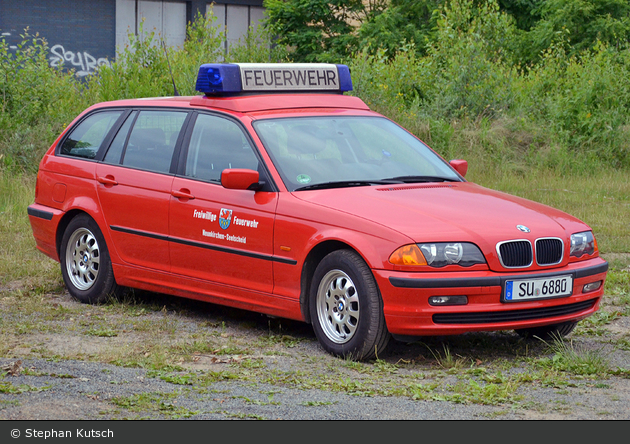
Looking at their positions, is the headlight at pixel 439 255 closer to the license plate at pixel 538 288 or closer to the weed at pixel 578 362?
the license plate at pixel 538 288

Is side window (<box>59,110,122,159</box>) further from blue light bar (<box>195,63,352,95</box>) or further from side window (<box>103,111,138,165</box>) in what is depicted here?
blue light bar (<box>195,63,352,95</box>)

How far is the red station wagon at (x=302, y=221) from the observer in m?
5.28

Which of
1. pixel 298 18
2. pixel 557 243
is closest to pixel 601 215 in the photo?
pixel 557 243

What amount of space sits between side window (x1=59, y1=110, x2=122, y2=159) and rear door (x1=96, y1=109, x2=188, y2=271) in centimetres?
21

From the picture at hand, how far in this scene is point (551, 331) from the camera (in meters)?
6.09

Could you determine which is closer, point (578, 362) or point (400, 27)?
point (578, 362)

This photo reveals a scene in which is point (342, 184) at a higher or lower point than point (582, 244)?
higher

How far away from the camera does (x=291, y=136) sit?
20.8 ft

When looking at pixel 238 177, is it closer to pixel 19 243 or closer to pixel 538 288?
pixel 538 288

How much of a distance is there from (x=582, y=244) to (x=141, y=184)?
3.25 meters

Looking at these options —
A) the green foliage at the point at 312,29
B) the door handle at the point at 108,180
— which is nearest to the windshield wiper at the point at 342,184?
the door handle at the point at 108,180

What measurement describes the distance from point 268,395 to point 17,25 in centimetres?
2484

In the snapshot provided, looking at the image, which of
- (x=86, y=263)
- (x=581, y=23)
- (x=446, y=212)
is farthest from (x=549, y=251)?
(x=581, y=23)
